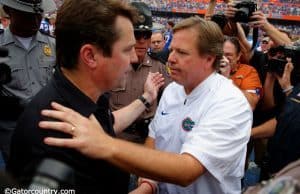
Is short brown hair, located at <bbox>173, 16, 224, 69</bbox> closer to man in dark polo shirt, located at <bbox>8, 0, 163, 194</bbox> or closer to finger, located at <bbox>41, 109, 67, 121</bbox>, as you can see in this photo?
man in dark polo shirt, located at <bbox>8, 0, 163, 194</bbox>

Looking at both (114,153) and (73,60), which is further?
(73,60)

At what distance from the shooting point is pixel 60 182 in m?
0.58

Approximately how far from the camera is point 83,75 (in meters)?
1.35

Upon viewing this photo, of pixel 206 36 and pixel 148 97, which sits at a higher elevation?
pixel 206 36

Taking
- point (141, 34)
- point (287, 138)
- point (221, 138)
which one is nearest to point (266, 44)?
point (141, 34)

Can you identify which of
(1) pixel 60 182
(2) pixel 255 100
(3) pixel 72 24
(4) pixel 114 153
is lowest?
(2) pixel 255 100

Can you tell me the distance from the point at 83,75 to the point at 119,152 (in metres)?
0.34

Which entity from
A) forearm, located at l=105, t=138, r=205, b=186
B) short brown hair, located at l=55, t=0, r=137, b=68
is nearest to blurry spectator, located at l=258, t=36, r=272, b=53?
forearm, located at l=105, t=138, r=205, b=186

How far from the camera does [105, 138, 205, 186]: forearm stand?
1191 millimetres

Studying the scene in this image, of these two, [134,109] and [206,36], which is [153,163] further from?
[134,109]

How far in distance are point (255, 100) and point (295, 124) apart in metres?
0.65

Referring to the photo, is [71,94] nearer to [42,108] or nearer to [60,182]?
[42,108]

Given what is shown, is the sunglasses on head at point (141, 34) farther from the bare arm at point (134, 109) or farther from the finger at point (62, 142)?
the finger at point (62, 142)

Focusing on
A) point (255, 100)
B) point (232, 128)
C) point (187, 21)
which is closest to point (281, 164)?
point (255, 100)
